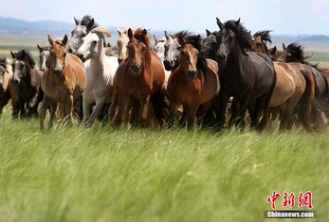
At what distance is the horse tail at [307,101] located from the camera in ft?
41.1

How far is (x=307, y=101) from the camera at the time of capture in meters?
12.6

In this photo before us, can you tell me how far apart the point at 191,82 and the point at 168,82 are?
0.57 metres

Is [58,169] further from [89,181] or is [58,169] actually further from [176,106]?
[176,106]

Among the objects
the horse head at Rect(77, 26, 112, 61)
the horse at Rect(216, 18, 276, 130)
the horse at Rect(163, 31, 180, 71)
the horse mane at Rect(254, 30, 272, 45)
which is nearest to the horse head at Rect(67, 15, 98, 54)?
the horse head at Rect(77, 26, 112, 61)

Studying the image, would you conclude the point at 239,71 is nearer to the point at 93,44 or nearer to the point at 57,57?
the point at 93,44

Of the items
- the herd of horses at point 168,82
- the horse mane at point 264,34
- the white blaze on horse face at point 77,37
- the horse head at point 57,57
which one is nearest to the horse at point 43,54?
the herd of horses at point 168,82

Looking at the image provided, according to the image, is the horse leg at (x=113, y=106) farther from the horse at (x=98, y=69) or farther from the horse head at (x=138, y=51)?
the horse head at (x=138, y=51)

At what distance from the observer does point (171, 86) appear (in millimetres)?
9812

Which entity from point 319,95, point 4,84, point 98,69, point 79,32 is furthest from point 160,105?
point 4,84

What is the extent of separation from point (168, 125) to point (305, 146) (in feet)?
8.86

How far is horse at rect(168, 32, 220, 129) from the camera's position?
938cm

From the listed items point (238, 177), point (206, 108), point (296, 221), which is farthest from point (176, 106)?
point (296, 221)

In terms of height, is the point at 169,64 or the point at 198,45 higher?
the point at 198,45

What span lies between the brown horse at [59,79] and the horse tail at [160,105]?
1.46 metres
